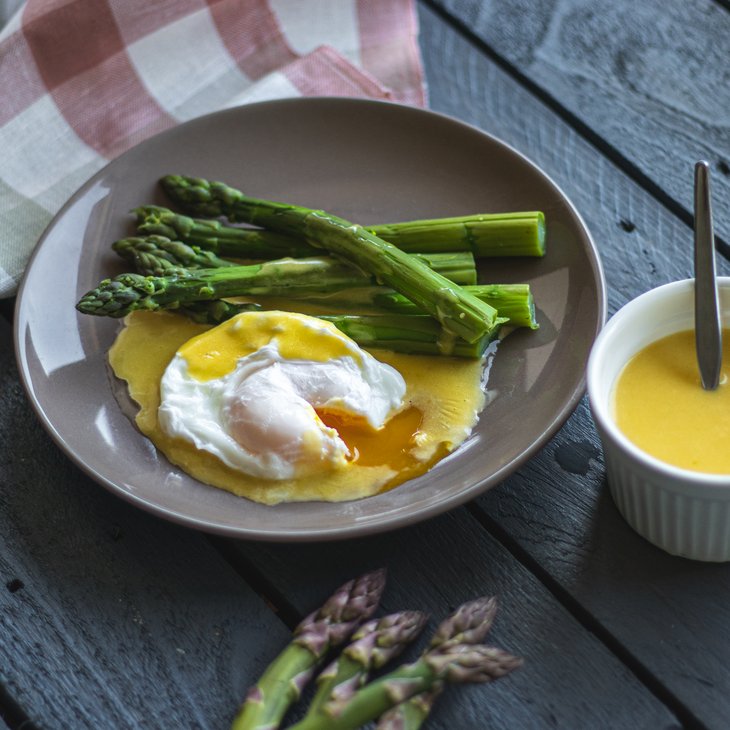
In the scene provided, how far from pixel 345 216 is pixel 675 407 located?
1.22 metres

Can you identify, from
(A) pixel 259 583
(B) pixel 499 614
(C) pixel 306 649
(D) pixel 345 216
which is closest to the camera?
(C) pixel 306 649

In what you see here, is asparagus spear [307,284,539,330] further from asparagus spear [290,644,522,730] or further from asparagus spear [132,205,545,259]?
asparagus spear [290,644,522,730]

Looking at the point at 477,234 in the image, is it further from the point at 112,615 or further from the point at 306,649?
the point at 112,615

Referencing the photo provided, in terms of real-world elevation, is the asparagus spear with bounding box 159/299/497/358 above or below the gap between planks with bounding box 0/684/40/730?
above

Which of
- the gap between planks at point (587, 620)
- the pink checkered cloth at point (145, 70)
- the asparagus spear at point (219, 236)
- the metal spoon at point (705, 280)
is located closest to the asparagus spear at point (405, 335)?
the asparagus spear at point (219, 236)

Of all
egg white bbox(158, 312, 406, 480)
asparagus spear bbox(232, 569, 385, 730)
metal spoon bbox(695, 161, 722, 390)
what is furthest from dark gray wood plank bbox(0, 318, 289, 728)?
metal spoon bbox(695, 161, 722, 390)

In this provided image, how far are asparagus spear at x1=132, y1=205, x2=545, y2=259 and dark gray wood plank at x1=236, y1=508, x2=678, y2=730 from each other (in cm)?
78

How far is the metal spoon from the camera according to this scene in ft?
7.08

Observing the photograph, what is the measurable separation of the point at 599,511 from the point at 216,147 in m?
1.58

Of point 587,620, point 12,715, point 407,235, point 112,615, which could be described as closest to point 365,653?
point 587,620

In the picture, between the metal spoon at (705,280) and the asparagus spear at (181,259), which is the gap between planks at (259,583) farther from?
the metal spoon at (705,280)

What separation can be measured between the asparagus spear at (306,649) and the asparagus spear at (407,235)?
973mm

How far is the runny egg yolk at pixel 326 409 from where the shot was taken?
2.32 m

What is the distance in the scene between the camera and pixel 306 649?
82.0 inches
